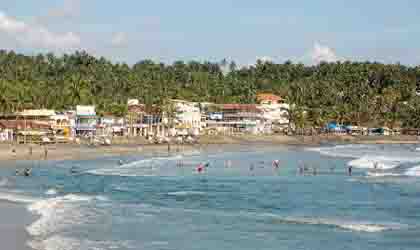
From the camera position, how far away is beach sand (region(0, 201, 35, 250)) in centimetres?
2178

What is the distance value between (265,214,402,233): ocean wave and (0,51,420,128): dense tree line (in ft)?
206

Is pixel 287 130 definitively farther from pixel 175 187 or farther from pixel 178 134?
pixel 175 187

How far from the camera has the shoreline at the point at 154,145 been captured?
62.4m

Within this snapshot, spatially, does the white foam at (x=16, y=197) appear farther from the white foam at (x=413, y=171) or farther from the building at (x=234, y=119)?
the building at (x=234, y=119)

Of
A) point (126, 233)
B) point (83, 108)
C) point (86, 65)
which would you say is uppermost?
point (86, 65)

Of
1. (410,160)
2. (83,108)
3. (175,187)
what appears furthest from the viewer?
(83,108)

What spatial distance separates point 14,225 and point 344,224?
11120 millimetres

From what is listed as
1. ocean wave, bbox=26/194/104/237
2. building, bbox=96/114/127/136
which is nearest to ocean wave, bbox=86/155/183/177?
ocean wave, bbox=26/194/104/237

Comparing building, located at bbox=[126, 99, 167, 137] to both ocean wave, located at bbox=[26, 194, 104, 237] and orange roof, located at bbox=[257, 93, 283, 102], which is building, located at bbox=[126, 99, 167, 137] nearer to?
orange roof, located at bbox=[257, 93, 283, 102]

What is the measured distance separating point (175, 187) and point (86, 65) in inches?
4083

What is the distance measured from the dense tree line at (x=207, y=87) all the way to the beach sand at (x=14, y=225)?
187 feet

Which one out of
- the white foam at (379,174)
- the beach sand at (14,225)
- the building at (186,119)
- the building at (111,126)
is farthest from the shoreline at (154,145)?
the beach sand at (14,225)

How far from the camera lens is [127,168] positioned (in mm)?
52281

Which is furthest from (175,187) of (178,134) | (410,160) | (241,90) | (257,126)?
(241,90)
